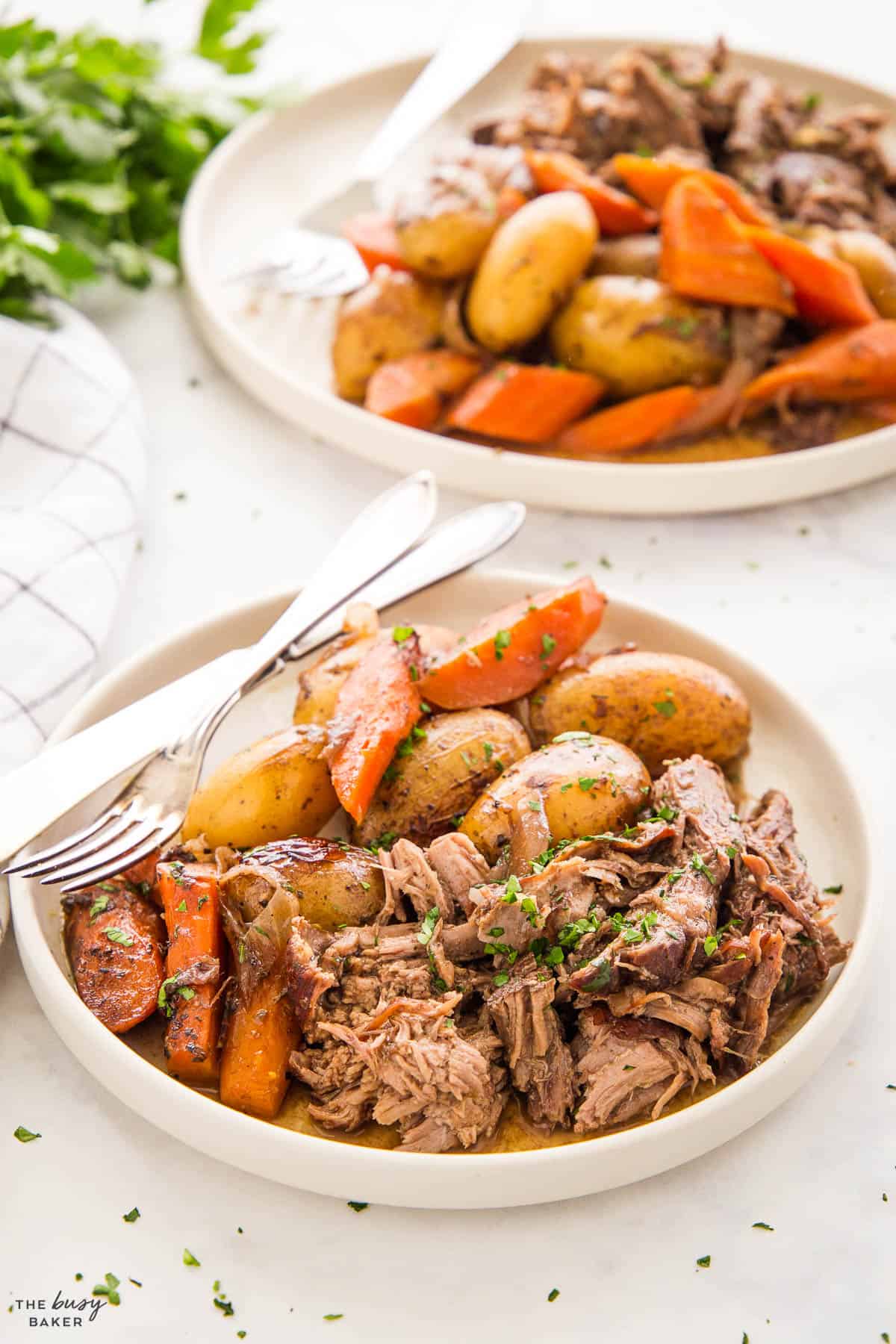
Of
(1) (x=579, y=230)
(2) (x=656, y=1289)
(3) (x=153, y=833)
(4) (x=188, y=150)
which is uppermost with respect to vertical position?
(1) (x=579, y=230)

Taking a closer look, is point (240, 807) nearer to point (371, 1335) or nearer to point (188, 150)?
point (371, 1335)

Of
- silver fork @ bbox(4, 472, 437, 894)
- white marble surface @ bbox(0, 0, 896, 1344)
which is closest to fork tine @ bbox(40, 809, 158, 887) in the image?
silver fork @ bbox(4, 472, 437, 894)

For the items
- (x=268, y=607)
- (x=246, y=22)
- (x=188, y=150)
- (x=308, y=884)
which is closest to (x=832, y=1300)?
(x=308, y=884)

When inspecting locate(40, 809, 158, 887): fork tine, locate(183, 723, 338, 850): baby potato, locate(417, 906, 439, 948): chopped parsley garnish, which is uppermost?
locate(417, 906, 439, 948): chopped parsley garnish

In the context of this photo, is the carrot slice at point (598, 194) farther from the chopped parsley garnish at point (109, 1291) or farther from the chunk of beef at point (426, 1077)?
the chopped parsley garnish at point (109, 1291)

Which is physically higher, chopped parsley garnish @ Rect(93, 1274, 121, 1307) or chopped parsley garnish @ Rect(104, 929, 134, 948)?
chopped parsley garnish @ Rect(104, 929, 134, 948)

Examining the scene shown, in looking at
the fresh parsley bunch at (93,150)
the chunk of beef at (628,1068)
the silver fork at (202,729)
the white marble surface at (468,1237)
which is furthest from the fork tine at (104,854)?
the fresh parsley bunch at (93,150)

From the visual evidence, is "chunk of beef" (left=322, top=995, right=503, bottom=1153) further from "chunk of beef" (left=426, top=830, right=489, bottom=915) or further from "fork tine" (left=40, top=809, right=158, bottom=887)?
"fork tine" (left=40, top=809, right=158, bottom=887)
